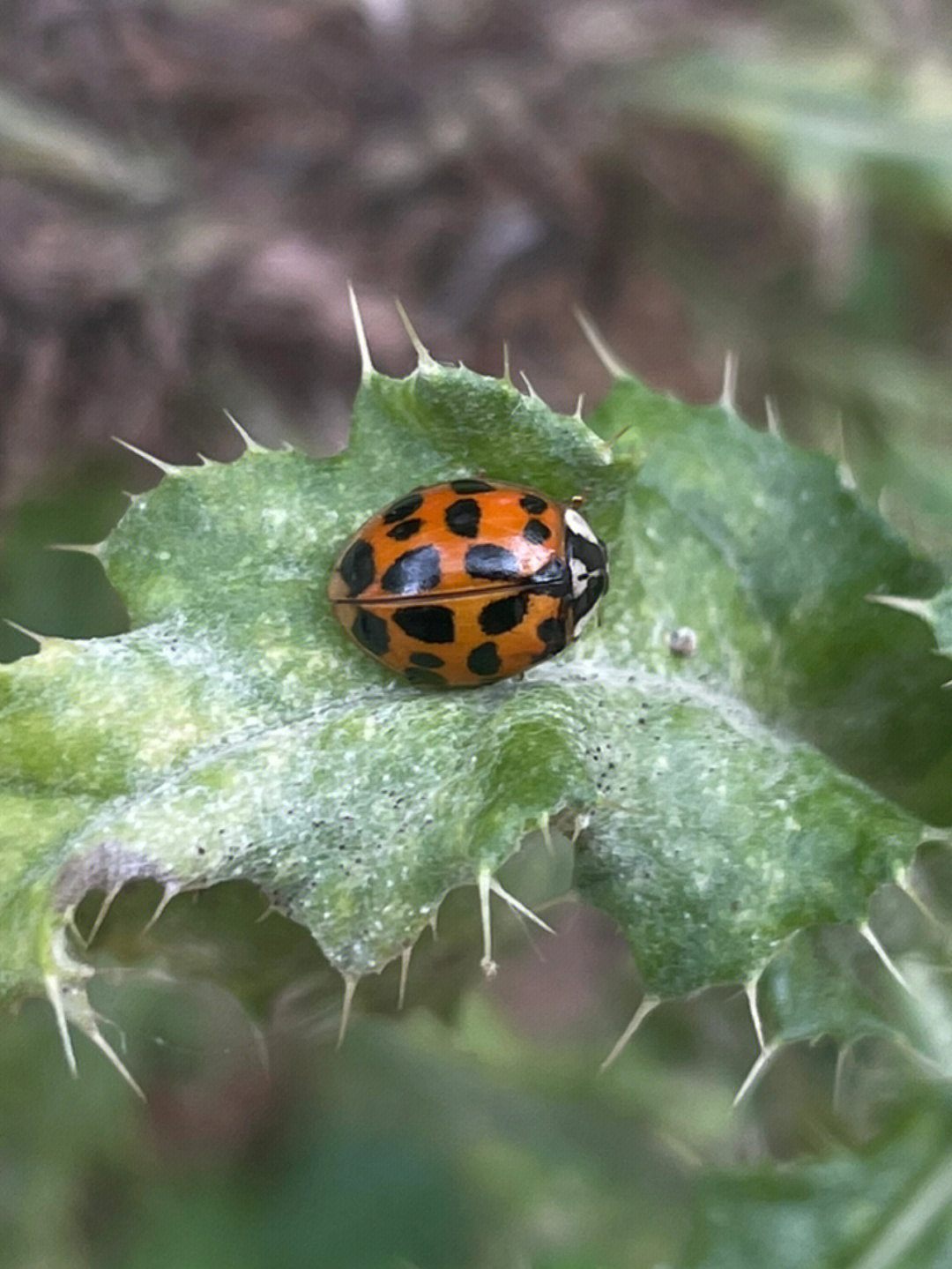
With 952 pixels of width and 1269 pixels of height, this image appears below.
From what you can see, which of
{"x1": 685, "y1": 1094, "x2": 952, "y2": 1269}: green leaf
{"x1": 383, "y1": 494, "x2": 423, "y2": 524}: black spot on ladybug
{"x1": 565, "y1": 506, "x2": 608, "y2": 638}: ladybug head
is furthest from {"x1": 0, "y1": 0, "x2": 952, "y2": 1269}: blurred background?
{"x1": 383, "y1": 494, "x2": 423, "y2": 524}: black spot on ladybug

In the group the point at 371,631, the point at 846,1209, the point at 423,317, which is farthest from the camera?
the point at 423,317

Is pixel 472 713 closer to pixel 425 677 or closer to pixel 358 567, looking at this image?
pixel 425 677

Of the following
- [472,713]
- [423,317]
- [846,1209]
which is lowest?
[846,1209]

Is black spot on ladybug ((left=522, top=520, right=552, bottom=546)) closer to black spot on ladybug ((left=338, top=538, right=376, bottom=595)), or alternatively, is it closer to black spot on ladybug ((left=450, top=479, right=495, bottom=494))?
black spot on ladybug ((left=450, top=479, right=495, bottom=494))

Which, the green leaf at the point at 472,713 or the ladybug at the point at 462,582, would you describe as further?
the ladybug at the point at 462,582

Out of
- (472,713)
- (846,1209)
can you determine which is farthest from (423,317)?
(846,1209)

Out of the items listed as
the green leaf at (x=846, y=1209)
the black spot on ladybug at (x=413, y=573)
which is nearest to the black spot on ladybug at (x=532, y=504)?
the black spot on ladybug at (x=413, y=573)

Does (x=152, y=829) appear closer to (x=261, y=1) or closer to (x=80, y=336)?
(x=80, y=336)

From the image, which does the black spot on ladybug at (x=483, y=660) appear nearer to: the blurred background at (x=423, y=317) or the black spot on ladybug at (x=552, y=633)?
the black spot on ladybug at (x=552, y=633)
